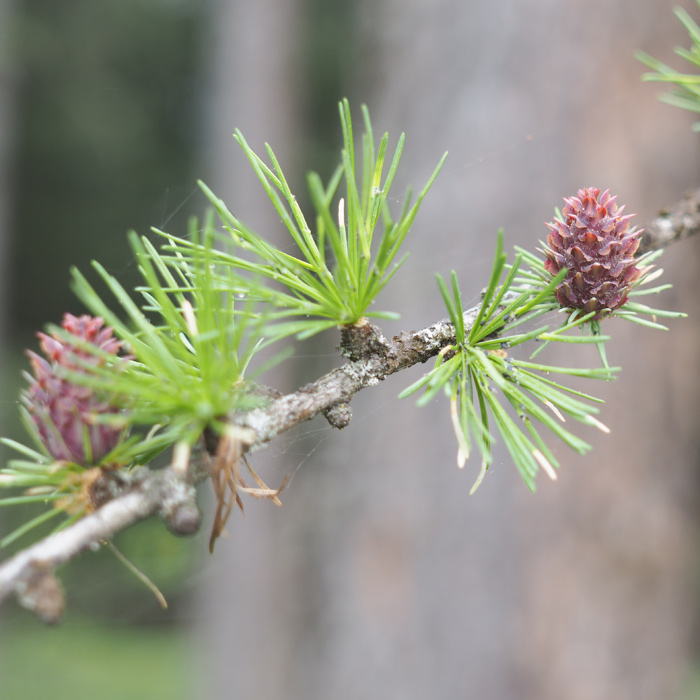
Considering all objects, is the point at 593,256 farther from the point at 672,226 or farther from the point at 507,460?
the point at 507,460

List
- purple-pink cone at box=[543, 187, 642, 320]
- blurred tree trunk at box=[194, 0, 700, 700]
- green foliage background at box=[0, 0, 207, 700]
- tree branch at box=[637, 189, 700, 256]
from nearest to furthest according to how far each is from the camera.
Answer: purple-pink cone at box=[543, 187, 642, 320]
tree branch at box=[637, 189, 700, 256]
blurred tree trunk at box=[194, 0, 700, 700]
green foliage background at box=[0, 0, 207, 700]

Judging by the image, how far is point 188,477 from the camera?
298 millimetres

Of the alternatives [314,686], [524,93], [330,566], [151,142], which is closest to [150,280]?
[524,93]

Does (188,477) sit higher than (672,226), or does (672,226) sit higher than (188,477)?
(672,226)

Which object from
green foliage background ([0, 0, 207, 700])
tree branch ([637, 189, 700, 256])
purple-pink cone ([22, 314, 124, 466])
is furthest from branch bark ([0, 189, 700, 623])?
green foliage background ([0, 0, 207, 700])

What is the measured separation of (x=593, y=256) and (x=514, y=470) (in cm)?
111

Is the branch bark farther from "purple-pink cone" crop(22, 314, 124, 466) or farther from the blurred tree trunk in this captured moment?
the blurred tree trunk

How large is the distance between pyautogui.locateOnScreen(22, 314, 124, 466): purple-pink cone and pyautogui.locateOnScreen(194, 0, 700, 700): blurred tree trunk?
1120 millimetres

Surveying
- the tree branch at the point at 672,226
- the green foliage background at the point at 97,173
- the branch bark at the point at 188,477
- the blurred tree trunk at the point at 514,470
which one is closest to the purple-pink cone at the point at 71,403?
the branch bark at the point at 188,477

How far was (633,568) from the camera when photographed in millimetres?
1479

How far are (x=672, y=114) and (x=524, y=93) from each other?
41cm

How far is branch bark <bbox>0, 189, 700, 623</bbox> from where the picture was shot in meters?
0.26

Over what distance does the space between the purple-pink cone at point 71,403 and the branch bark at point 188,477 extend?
0.07 feet

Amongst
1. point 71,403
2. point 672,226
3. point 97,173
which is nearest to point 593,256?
point 672,226
